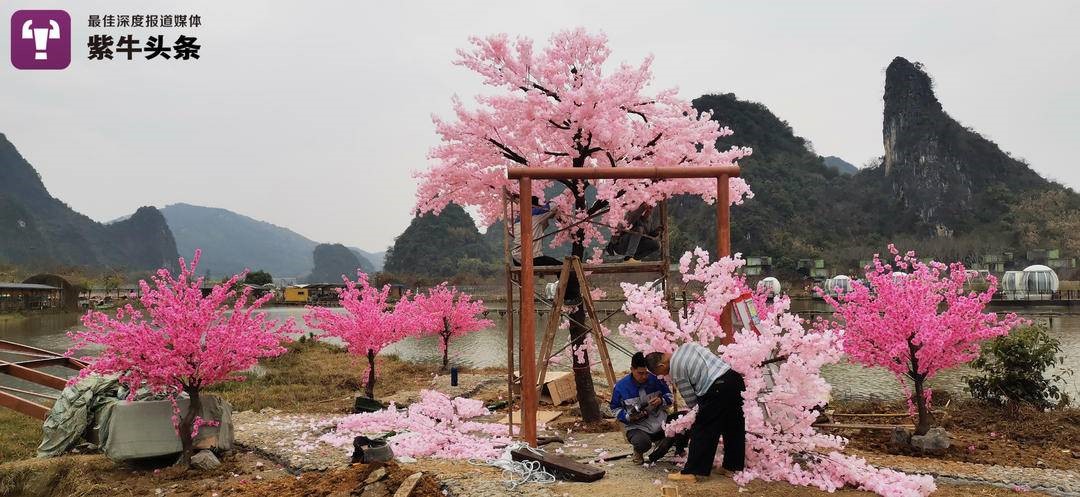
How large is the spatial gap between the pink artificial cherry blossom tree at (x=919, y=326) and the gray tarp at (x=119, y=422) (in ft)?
24.9

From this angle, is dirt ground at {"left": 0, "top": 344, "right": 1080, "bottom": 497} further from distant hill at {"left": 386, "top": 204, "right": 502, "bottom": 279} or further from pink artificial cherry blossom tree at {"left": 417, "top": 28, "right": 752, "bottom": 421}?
distant hill at {"left": 386, "top": 204, "right": 502, "bottom": 279}

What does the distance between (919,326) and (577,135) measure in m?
5.12

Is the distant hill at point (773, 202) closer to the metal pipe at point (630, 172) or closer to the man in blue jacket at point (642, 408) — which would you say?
the metal pipe at point (630, 172)

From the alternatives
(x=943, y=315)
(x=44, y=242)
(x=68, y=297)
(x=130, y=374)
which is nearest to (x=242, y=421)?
(x=130, y=374)

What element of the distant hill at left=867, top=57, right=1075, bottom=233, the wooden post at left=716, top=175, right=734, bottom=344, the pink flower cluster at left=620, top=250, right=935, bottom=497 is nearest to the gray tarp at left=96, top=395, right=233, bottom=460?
the pink flower cluster at left=620, top=250, right=935, bottom=497

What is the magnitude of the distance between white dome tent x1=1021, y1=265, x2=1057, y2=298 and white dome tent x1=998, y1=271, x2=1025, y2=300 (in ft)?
1.95

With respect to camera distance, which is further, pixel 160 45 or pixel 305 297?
pixel 305 297

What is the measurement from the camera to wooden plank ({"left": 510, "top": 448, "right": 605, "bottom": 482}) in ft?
19.6

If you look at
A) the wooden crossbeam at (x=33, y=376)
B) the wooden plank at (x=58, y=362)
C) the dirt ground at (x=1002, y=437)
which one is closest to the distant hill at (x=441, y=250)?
the wooden plank at (x=58, y=362)

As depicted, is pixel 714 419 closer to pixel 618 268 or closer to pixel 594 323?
pixel 594 323

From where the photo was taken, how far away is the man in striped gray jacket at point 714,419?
230 inches

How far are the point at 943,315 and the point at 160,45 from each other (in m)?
13.9

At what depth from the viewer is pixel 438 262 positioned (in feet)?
315

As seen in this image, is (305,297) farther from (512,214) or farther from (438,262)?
(512,214)
